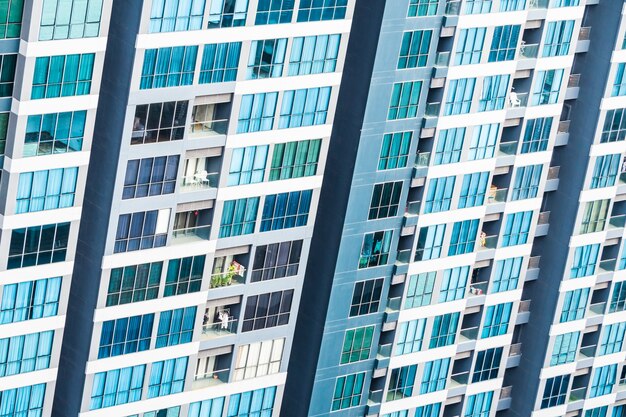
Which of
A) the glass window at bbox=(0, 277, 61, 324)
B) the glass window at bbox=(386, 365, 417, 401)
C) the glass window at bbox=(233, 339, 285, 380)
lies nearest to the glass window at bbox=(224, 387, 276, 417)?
the glass window at bbox=(233, 339, 285, 380)

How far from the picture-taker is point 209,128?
404ft

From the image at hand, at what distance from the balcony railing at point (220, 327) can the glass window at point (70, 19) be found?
20.8 meters

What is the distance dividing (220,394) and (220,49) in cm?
2074

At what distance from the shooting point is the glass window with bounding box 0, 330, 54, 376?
11938 centimetres

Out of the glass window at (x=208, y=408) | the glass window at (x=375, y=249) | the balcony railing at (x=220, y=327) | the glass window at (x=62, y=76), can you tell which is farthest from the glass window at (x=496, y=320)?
the glass window at (x=62, y=76)

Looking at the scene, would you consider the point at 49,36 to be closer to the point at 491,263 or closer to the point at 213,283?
the point at 213,283

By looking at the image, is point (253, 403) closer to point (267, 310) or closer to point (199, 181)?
point (267, 310)

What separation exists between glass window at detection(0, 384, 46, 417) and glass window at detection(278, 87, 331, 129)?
19649 mm

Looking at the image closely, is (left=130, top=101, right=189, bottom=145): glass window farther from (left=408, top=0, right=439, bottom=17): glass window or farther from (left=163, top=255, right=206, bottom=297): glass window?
(left=408, top=0, right=439, bottom=17): glass window

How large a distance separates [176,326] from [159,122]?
12.4 metres

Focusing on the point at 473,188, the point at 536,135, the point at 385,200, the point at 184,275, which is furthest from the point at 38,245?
the point at 536,135

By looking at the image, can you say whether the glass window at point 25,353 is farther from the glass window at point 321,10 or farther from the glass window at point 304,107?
the glass window at point 321,10

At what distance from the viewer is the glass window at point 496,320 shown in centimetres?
14268

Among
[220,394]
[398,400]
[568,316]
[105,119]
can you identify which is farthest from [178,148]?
[568,316]
